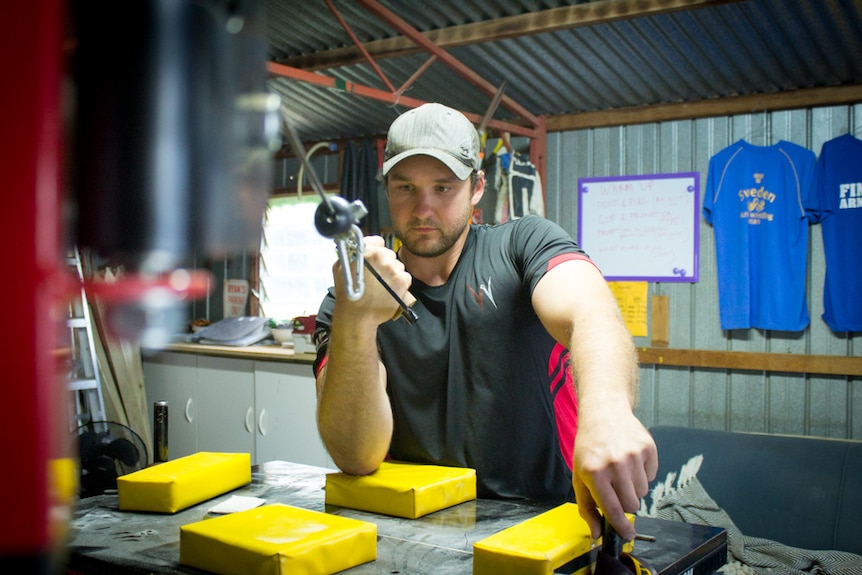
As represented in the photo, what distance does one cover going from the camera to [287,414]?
3.91m

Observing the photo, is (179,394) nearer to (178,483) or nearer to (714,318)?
(714,318)

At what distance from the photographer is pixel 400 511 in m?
1.12

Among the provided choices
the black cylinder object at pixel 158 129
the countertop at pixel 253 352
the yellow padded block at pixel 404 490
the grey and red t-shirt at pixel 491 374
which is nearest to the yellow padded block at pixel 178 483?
the yellow padded block at pixel 404 490

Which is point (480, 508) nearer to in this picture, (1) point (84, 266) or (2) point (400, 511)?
(2) point (400, 511)

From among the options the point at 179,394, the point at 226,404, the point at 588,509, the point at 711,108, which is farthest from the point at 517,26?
the point at 179,394

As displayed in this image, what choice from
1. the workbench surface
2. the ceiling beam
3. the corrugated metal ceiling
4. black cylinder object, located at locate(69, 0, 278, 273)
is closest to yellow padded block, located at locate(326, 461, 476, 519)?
the workbench surface

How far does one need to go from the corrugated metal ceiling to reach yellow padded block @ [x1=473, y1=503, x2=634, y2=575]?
212 cm

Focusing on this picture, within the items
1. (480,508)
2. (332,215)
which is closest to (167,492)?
(480,508)

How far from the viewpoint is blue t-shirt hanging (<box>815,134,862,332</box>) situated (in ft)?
11.2

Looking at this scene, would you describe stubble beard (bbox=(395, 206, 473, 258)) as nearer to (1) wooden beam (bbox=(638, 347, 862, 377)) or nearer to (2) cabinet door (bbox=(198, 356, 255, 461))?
(1) wooden beam (bbox=(638, 347, 862, 377))

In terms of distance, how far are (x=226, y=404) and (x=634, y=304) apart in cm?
244

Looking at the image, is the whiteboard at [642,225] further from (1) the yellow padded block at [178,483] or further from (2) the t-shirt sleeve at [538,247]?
(1) the yellow padded block at [178,483]

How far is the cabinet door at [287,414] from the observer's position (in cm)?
382

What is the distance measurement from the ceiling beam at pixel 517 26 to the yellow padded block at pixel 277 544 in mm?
2519
